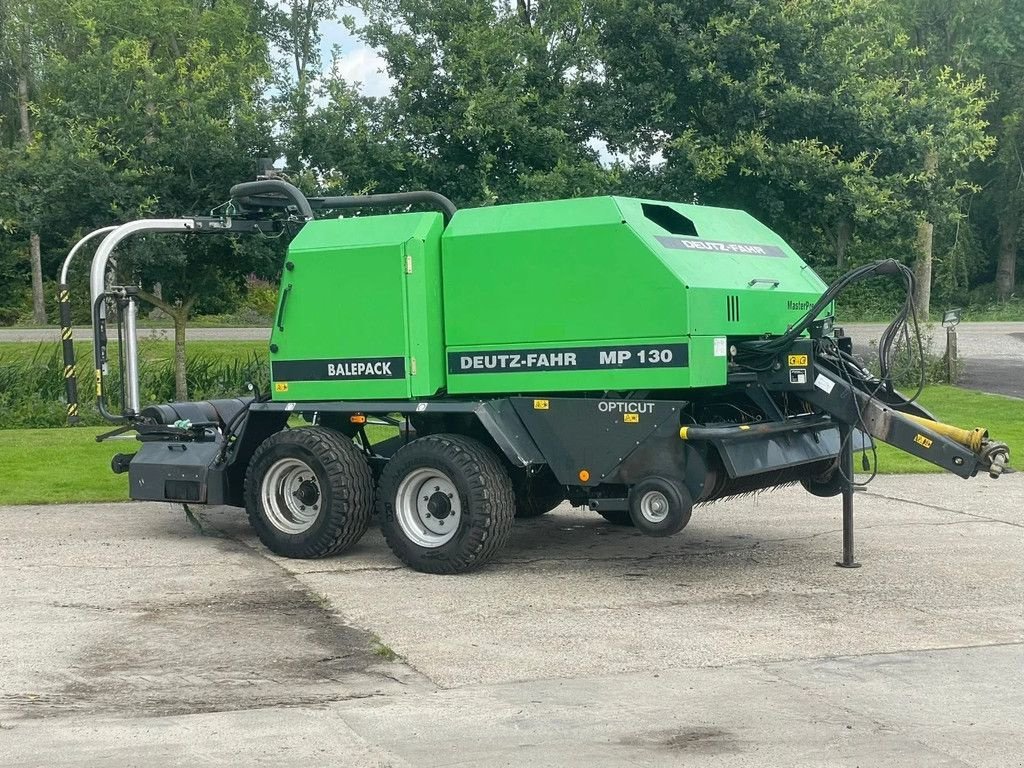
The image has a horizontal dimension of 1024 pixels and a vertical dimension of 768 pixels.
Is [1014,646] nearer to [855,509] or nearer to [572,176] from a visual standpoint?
[855,509]

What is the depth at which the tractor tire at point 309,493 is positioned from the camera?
32.2ft

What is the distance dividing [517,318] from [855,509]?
4618 mm

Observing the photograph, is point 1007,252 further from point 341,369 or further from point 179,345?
point 341,369

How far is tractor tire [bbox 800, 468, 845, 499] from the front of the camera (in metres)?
10.0

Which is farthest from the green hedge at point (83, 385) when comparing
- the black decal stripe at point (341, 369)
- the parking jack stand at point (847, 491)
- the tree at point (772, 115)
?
the parking jack stand at point (847, 491)

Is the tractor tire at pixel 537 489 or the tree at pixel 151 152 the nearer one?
the tractor tire at pixel 537 489

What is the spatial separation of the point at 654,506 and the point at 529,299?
168 cm

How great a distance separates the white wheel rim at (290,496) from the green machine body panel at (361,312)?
1.89ft

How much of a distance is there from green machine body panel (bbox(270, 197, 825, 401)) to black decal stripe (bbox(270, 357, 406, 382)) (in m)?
0.01

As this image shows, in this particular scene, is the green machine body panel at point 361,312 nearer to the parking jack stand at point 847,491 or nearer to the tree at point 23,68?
the parking jack stand at point 847,491

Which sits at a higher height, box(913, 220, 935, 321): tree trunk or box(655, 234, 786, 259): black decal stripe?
box(913, 220, 935, 321): tree trunk

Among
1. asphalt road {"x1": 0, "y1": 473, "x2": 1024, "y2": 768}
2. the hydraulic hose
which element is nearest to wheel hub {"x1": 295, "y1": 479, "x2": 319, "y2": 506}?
asphalt road {"x1": 0, "y1": 473, "x2": 1024, "y2": 768}

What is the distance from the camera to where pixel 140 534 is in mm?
11172

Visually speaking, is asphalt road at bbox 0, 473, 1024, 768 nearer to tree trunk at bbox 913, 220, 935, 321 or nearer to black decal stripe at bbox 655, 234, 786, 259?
black decal stripe at bbox 655, 234, 786, 259
